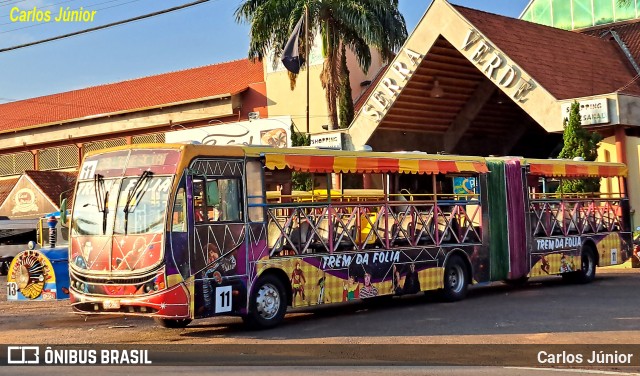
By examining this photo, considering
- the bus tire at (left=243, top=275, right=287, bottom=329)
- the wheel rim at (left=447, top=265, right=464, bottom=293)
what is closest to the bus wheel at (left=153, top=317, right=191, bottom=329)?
the bus tire at (left=243, top=275, right=287, bottom=329)

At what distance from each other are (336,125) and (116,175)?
66.4 ft

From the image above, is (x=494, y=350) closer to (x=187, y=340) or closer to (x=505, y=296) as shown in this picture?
(x=187, y=340)

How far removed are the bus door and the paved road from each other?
64cm

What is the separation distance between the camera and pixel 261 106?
44.1m

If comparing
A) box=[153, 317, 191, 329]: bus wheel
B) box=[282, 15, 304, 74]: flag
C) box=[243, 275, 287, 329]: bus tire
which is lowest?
box=[153, 317, 191, 329]: bus wheel

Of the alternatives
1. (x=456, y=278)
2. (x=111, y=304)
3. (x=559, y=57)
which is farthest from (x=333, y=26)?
(x=111, y=304)

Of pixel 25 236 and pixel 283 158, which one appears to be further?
pixel 25 236

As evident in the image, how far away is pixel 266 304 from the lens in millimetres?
14773

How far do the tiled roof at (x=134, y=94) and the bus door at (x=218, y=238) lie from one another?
98.4 feet

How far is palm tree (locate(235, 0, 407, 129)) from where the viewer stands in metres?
32.1

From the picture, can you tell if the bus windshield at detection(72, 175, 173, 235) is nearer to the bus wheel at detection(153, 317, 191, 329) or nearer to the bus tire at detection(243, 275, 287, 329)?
the bus tire at detection(243, 275, 287, 329)

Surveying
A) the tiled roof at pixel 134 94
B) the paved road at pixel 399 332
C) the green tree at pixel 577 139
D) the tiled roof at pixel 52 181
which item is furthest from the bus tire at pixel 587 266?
the tiled roof at pixel 52 181

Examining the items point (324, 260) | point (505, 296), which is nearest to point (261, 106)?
point (505, 296)

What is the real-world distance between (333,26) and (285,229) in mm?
18649
